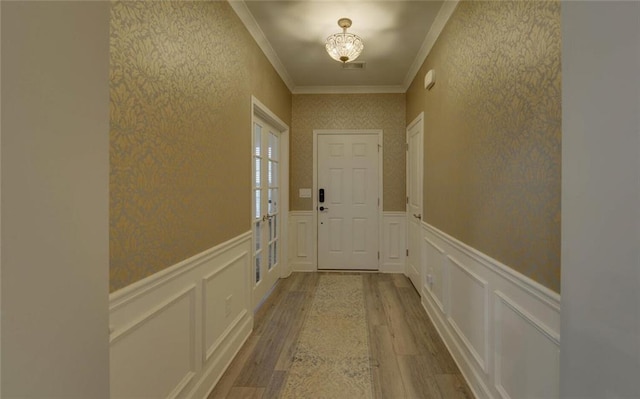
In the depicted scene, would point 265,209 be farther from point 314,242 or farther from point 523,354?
point 523,354

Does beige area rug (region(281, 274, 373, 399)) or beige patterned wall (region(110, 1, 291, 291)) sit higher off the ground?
beige patterned wall (region(110, 1, 291, 291))

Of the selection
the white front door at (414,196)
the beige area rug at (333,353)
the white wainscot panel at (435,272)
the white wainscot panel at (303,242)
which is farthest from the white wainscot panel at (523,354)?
the white wainscot panel at (303,242)

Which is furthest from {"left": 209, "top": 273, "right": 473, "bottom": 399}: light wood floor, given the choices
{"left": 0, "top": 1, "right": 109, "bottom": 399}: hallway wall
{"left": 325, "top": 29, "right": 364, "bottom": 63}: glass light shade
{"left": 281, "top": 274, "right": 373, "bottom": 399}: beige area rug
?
{"left": 325, "top": 29, "right": 364, "bottom": 63}: glass light shade

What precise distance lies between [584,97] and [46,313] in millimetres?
932

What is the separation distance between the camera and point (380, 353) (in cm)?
220

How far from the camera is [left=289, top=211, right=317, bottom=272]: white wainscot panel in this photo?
13.9ft

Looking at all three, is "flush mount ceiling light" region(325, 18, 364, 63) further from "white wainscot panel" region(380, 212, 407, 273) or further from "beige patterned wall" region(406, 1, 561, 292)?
"white wainscot panel" region(380, 212, 407, 273)

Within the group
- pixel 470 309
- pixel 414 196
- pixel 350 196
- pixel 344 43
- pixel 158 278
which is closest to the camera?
pixel 158 278

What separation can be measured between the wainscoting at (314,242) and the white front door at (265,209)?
406 mm

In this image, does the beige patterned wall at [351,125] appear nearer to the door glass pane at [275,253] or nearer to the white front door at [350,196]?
the white front door at [350,196]

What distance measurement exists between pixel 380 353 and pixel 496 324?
911 mm

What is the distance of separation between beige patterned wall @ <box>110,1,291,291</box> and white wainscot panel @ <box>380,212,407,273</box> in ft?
7.78

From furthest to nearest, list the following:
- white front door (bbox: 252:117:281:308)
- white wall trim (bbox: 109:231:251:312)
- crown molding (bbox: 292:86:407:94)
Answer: crown molding (bbox: 292:86:407:94) < white front door (bbox: 252:117:281:308) < white wall trim (bbox: 109:231:251:312)

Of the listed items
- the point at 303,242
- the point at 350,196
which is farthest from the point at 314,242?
the point at 350,196
